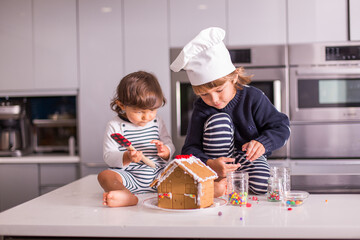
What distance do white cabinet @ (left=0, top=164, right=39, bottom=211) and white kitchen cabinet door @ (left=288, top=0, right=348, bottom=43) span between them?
81.9 inches

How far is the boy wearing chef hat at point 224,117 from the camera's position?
1.25 meters

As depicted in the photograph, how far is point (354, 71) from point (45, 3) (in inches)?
88.0

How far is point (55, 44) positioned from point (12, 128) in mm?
721

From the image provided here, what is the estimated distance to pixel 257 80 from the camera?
2.56 metres

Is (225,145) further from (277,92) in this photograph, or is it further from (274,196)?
(277,92)

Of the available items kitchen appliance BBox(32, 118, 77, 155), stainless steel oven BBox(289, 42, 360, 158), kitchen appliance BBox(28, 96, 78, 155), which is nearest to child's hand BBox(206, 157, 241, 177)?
stainless steel oven BBox(289, 42, 360, 158)

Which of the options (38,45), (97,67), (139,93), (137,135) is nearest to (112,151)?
(137,135)

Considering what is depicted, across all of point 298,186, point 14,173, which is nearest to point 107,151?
point 298,186

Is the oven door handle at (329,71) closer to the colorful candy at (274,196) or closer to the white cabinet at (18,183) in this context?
the colorful candy at (274,196)

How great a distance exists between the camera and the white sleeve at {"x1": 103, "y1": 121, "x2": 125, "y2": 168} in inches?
53.9

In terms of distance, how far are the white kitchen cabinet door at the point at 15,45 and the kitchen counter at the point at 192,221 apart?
6.53 ft

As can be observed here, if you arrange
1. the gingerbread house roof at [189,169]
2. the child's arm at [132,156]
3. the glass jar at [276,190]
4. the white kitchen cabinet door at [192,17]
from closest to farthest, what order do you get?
the gingerbread house roof at [189,169] < the glass jar at [276,190] < the child's arm at [132,156] < the white kitchen cabinet door at [192,17]

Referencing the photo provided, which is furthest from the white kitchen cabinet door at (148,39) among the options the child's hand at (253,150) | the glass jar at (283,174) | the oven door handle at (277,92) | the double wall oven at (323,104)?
the glass jar at (283,174)

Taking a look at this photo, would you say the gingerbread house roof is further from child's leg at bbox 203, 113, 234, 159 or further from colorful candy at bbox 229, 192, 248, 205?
child's leg at bbox 203, 113, 234, 159
